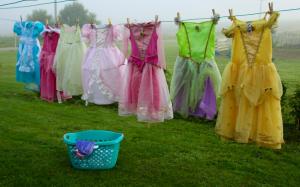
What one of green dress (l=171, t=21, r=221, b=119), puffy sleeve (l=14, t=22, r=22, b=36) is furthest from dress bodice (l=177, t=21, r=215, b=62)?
puffy sleeve (l=14, t=22, r=22, b=36)

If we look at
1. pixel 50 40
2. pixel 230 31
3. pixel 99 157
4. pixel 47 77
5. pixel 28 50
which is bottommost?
pixel 99 157

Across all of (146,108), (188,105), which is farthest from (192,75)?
(146,108)

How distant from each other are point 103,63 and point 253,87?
8.75 feet

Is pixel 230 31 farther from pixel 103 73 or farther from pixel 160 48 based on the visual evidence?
pixel 103 73

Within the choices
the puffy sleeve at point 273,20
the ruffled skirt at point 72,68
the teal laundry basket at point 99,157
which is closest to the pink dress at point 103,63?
the ruffled skirt at point 72,68

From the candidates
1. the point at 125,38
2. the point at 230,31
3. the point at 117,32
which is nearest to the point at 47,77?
the point at 117,32

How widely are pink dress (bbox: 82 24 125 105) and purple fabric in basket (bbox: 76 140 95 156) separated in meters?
1.71

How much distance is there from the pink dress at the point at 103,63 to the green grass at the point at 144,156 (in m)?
0.50

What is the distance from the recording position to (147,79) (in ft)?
14.3

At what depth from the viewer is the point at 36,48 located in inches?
286

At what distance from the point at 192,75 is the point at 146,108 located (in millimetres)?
1150

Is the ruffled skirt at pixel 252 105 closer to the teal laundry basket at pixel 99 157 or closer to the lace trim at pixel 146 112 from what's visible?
the lace trim at pixel 146 112

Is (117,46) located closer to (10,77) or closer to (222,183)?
(222,183)

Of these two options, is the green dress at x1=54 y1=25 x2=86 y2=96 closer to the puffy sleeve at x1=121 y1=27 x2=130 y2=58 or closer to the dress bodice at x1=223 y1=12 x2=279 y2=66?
the puffy sleeve at x1=121 y1=27 x2=130 y2=58
